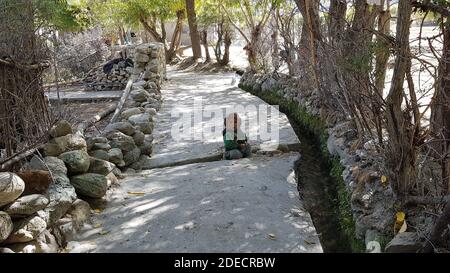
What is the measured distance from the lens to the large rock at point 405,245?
9.23ft

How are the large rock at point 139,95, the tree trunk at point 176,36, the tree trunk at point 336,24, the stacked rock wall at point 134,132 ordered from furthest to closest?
the tree trunk at point 176,36, the large rock at point 139,95, the stacked rock wall at point 134,132, the tree trunk at point 336,24

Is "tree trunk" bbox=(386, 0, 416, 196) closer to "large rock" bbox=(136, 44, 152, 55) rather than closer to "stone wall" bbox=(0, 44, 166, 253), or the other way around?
"stone wall" bbox=(0, 44, 166, 253)

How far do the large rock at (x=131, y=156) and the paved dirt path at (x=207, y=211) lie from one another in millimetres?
296

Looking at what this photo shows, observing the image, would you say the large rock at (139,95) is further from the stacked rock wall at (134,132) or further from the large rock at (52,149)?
the large rock at (52,149)

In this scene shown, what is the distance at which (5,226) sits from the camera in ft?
9.88

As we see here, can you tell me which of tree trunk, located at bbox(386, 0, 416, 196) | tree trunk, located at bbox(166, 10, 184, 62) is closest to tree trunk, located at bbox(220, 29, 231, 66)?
tree trunk, located at bbox(166, 10, 184, 62)

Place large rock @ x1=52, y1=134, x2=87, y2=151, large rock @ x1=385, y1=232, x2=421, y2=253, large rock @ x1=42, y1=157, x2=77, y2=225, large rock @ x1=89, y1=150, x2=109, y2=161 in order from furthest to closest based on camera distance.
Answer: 1. large rock @ x1=89, y1=150, x2=109, y2=161
2. large rock @ x1=52, y1=134, x2=87, y2=151
3. large rock @ x1=42, y1=157, x2=77, y2=225
4. large rock @ x1=385, y1=232, x2=421, y2=253

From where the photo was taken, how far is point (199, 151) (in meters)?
6.12

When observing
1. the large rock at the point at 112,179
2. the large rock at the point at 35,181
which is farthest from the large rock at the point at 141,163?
the large rock at the point at 35,181

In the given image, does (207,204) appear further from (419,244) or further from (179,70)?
(179,70)

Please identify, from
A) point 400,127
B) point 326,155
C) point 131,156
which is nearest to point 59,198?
point 131,156

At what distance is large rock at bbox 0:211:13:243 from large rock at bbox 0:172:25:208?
144mm

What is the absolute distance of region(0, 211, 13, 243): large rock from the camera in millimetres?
2977
